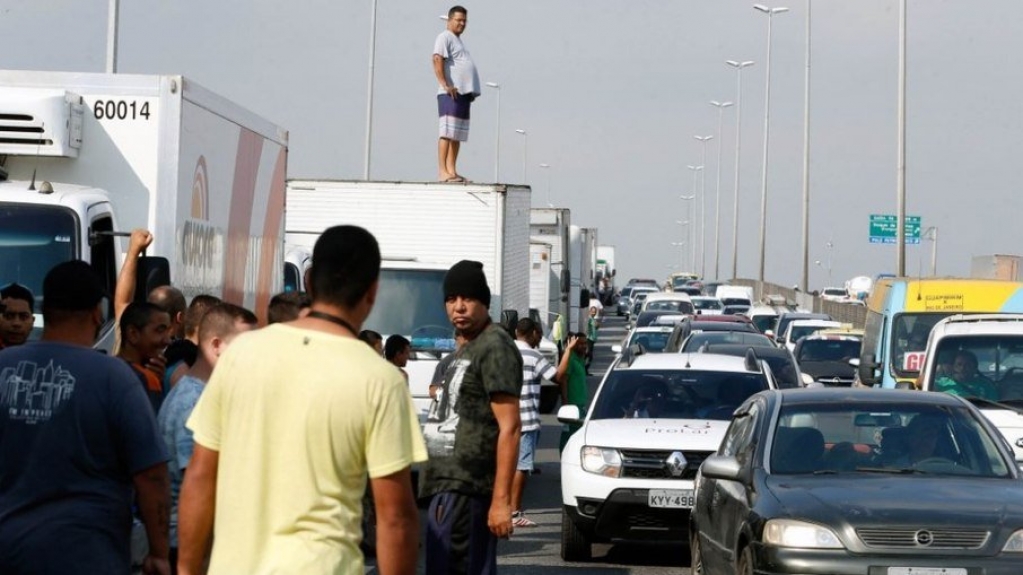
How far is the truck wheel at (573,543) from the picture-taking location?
13.5 metres

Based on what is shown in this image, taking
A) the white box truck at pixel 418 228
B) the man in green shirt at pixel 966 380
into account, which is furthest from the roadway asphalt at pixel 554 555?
the man in green shirt at pixel 966 380

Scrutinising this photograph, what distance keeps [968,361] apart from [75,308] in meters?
11.0

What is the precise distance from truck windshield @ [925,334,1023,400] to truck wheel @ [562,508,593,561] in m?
3.76

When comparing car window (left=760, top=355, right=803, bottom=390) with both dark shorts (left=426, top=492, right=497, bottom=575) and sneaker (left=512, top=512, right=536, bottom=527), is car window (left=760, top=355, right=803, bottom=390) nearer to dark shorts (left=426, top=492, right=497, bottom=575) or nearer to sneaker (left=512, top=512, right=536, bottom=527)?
sneaker (left=512, top=512, right=536, bottom=527)

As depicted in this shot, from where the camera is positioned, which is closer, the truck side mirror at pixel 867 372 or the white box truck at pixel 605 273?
the truck side mirror at pixel 867 372

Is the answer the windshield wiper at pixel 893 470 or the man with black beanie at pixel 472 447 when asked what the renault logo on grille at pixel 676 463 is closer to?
the windshield wiper at pixel 893 470

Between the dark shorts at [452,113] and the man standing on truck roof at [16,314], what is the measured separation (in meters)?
12.9

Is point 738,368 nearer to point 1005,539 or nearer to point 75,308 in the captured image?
point 1005,539

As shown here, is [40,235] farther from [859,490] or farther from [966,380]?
[966,380]

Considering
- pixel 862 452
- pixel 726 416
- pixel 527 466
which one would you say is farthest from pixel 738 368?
pixel 862 452

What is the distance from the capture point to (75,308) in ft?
20.4

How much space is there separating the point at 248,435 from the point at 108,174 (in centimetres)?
746

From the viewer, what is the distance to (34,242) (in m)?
11.0

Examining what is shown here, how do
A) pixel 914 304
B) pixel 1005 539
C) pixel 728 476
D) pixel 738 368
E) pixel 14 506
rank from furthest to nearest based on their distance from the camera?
pixel 914 304 → pixel 738 368 → pixel 728 476 → pixel 1005 539 → pixel 14 506
